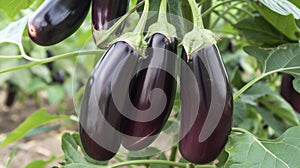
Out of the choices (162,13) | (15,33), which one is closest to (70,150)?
(15,33)

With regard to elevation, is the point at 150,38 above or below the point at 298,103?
above

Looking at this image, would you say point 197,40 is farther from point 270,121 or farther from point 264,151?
point 270,121

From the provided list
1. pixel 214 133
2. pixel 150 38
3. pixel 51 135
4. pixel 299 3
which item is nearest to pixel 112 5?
pixel 150 38

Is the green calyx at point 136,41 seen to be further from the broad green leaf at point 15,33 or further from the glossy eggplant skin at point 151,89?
the broad green leaf at point 15,33

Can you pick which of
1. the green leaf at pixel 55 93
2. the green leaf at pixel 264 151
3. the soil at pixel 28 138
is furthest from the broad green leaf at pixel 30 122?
the green leaf at pixel 55 93

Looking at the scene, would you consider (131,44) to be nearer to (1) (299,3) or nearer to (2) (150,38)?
(2) (150,38)
